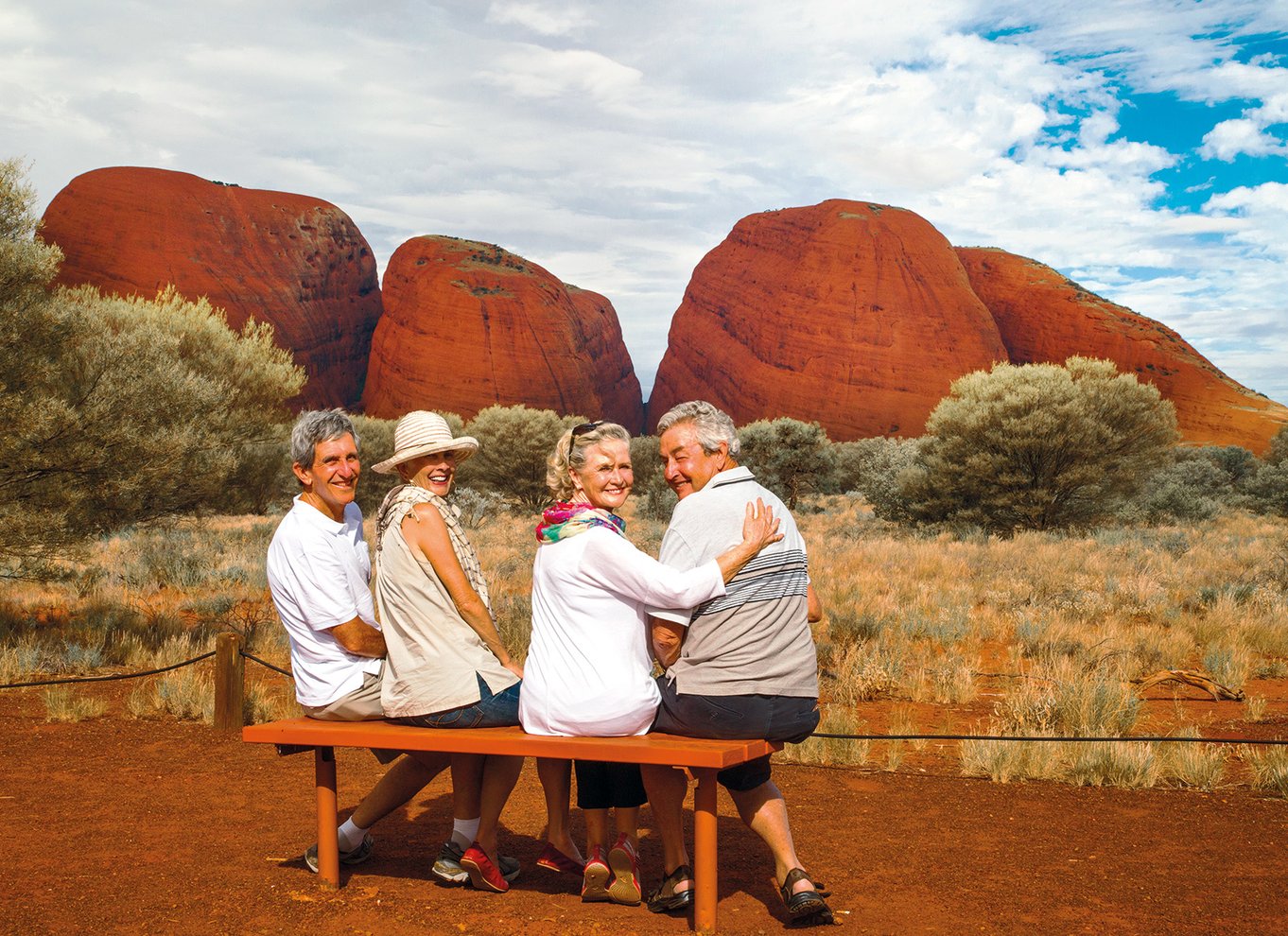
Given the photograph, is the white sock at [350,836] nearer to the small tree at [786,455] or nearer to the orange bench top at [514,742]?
the orange bench top at [514,742]

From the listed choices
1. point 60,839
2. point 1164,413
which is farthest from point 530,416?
point 60,839

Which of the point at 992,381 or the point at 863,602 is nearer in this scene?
the point at 863,602

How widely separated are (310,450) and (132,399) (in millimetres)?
6208

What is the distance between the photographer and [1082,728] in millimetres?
5859

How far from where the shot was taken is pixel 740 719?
3.14 m

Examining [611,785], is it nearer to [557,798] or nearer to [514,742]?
[557,798]

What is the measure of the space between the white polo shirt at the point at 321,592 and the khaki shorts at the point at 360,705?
0.8 inches

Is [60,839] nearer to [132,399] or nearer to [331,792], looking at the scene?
[331,792]

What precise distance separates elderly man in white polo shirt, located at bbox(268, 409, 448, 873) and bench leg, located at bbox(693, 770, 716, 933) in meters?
1.04

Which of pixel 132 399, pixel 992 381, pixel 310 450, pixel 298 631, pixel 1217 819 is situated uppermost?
pixel 992 381

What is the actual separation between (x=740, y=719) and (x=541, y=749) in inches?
25.2

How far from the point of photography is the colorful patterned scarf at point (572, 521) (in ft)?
10.3

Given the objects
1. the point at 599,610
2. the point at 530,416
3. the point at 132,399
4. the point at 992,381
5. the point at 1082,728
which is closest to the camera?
the point at 599,610

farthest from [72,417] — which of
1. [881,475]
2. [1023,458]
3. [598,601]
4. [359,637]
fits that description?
[881,475]
